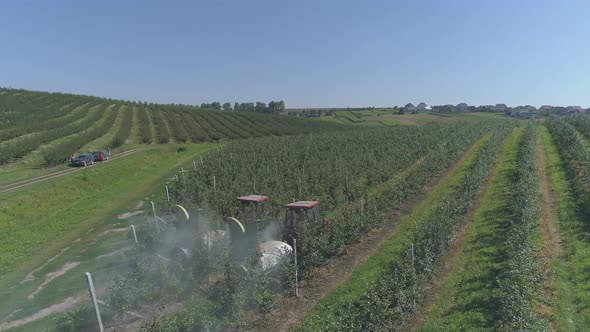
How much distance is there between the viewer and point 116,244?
52.3 ft

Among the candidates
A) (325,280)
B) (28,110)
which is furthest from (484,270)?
(28,110)

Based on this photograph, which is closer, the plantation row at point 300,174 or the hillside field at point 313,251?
the hillside field at point 313,251

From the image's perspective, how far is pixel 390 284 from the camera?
10.3 metres

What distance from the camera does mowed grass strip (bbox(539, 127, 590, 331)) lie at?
9727 mm

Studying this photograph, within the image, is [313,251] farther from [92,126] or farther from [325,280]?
[92,126]

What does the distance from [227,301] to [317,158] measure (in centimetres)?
2429

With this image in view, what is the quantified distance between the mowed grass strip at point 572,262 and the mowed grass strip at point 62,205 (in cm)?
1822

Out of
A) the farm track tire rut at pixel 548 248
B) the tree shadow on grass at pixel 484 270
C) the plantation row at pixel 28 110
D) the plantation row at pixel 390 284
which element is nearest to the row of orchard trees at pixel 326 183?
the plantation row at pixel 390 284

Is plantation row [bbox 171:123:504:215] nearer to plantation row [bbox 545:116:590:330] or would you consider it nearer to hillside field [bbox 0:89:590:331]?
hillside field [bbox 0:89:590:331]

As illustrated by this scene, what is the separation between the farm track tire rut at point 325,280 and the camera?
32.5ft

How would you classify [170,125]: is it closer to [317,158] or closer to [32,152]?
[32,152]

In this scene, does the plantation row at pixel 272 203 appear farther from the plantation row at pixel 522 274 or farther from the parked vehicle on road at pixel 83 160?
the parked vehicle on road at pixel 83 160

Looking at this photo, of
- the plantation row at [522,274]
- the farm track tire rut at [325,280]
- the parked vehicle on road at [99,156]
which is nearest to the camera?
the plantation row at [522,274]

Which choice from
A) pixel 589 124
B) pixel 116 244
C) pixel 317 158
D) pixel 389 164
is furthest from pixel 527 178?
pixel 589 124
